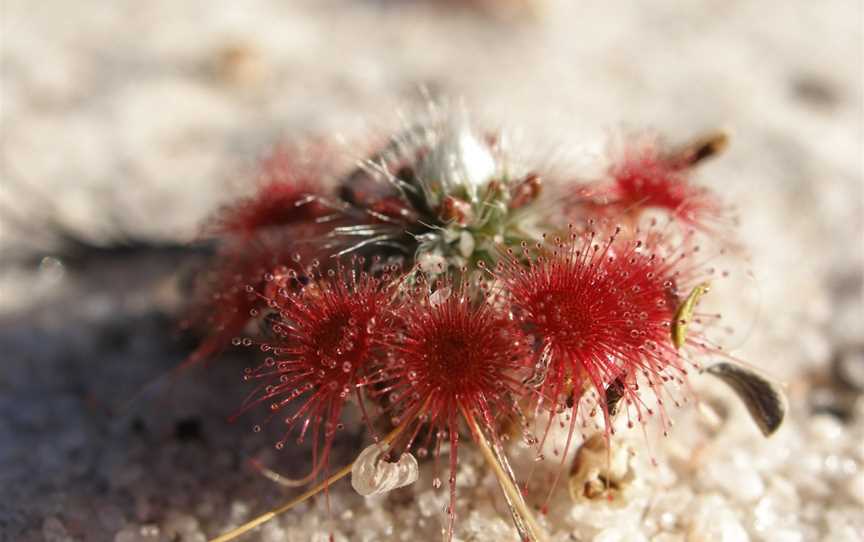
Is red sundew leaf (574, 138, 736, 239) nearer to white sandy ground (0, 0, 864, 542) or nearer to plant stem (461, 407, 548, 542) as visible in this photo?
white sandy ground (0, 0, 864, 542)

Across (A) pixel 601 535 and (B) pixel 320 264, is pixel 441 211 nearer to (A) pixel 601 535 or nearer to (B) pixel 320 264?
(B) pixel 320 264

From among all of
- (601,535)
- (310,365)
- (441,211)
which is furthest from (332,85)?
(601,535)

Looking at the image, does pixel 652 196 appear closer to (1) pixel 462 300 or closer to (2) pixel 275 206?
(1) pixel 462 300

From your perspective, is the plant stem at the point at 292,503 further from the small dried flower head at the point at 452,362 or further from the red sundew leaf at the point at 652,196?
the red sundew leaf at the point at 652,196

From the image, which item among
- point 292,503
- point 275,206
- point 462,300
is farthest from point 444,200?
point 292,503

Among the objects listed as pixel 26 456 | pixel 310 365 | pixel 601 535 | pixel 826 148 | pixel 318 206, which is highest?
pixel 826 148

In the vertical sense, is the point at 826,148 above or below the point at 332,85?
above
